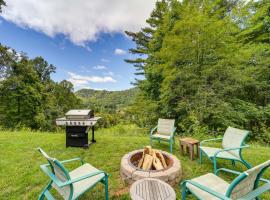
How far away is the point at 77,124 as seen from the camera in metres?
3.80

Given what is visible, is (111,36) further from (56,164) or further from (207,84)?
(56,164)

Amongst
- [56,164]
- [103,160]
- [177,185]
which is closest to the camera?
[56,164]

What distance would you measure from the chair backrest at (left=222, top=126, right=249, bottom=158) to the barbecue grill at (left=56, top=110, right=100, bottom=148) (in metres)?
2.89

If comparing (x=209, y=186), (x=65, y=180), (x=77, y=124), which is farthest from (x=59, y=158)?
(x=209, y=186)

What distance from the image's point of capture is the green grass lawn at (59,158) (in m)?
2.34

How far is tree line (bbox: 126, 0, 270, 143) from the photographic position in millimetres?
5957

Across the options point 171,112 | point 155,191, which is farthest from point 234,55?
point 155,191

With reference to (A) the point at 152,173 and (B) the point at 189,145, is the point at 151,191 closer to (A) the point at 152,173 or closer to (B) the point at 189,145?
(A) the point at 152,173

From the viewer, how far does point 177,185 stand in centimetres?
242

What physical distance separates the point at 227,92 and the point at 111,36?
9442 mm

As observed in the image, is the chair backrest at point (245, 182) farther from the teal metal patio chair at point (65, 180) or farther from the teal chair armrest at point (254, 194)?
the teal metal patio chair at point (65, 180)

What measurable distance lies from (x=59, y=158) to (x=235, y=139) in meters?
3.67

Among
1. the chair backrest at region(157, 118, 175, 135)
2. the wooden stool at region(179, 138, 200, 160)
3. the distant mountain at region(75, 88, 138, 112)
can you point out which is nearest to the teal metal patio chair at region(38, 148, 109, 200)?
the wooden stool at region(179, 138, 200, 160)

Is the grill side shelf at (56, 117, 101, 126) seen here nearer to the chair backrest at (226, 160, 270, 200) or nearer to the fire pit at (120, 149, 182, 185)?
the fire pit at (120, 149, 182, 185)
